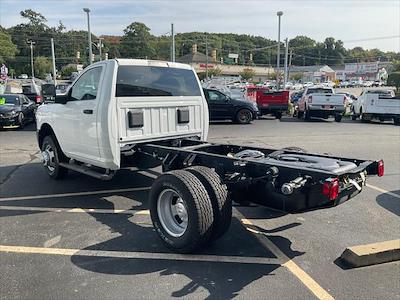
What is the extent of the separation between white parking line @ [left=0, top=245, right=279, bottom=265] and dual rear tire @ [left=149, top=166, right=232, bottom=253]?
10 centimetres

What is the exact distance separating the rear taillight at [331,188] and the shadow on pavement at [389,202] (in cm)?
256

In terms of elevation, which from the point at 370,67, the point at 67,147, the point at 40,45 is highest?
the point at 40,45

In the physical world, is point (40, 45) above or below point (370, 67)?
above

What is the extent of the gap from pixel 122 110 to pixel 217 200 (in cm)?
243

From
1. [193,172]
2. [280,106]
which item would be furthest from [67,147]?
[280,106]

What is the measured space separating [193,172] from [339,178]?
1.52m

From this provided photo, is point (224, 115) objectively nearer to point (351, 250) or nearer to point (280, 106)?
point (280, 106)

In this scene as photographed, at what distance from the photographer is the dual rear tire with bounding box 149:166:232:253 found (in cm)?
411

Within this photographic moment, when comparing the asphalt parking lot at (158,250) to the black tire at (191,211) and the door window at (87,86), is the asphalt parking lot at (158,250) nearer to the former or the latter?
the black tire at (191,211)

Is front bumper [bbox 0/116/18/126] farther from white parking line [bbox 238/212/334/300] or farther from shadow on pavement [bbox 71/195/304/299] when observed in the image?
white parking line [bbox 238/212/334/300]

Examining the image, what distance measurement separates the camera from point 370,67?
12206cm

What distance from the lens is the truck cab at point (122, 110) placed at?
5891 millimetres

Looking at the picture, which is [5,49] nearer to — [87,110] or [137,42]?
[137,42]

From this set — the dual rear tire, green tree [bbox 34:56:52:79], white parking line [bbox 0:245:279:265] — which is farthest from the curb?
green tree [bbox 34:56:52:79]
